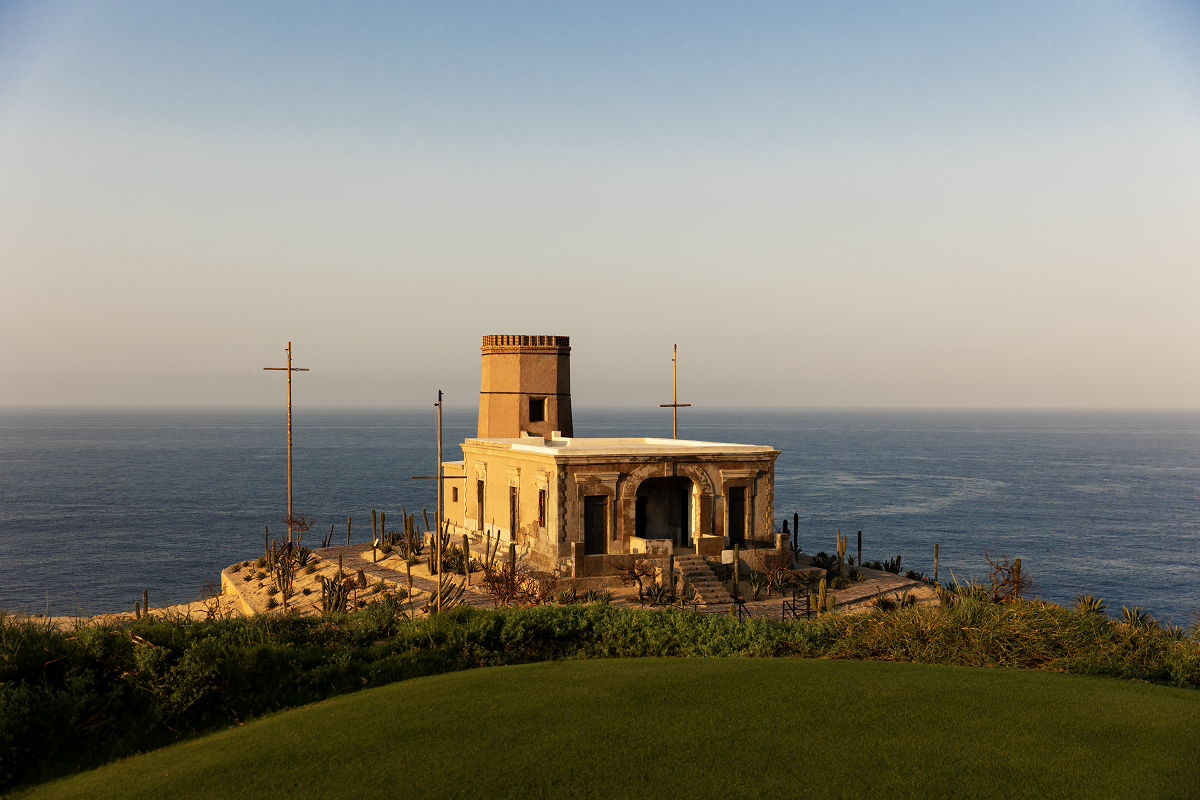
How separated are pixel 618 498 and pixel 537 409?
1374 cm

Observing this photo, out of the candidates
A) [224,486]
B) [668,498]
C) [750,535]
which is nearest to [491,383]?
[668,498]

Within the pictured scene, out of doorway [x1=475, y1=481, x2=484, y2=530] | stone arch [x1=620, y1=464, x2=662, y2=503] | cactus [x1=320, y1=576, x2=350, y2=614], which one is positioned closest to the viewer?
cactus [x1=320, y1=576, x2=350, y2=614]

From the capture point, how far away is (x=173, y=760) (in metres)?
10.4

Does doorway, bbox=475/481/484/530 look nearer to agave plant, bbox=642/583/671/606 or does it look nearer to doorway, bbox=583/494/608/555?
doorway, bbox=583/494/608/555

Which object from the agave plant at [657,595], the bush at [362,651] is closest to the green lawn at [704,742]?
the bush at [362,651]

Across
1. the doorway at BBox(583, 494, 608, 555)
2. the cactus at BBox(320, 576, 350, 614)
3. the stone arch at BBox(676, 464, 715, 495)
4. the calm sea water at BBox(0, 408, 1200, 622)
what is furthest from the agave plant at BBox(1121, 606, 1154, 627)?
the calm sea water at BBox(0, 408, 1200, 622)

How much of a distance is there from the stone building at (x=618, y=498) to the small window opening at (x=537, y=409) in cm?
503

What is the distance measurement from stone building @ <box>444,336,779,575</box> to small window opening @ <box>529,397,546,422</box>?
5.03 m

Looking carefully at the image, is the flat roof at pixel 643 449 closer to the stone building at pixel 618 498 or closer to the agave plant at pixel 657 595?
the stone building at pixel 618 498

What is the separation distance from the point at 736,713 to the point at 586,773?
8.66ft

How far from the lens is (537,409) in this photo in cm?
4441

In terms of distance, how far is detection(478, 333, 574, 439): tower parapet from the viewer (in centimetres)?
4394

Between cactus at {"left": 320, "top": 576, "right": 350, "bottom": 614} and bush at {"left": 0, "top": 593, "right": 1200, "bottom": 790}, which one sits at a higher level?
bush at {"left": 0, "top": 593, "right": 1200, "bottom": 790}

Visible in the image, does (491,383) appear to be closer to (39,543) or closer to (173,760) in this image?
(173,760)
